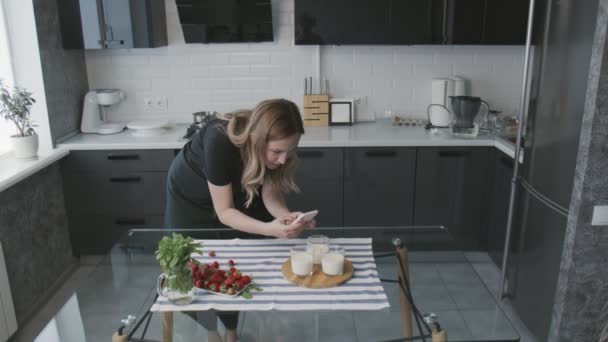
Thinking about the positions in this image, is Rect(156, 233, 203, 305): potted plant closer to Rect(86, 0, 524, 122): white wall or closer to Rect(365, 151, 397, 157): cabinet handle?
Rect(365, 151, 397, 157): cabinet handle

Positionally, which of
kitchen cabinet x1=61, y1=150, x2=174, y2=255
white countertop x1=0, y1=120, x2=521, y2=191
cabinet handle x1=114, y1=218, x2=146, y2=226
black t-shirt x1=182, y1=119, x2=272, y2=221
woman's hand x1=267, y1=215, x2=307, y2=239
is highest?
black t-shirt x1=182, y1=119, x2=272, y2=221

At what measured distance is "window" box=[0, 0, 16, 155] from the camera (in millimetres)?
3262

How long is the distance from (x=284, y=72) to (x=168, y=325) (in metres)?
2.80

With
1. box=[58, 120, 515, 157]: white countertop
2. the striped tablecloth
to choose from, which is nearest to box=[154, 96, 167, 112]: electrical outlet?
box=[58, 120, 515, 157]: white countertop

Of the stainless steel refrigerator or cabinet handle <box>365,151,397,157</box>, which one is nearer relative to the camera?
the stainless steel refrigerator

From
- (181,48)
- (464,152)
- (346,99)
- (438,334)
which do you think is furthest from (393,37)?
(438,334)

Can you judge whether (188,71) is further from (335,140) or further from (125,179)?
(335,140)

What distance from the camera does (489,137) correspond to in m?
3.62

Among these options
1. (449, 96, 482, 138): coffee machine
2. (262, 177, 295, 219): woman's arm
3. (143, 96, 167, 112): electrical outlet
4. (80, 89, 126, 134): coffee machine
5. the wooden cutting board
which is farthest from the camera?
(143, 96, 167, 112): electrical outlet

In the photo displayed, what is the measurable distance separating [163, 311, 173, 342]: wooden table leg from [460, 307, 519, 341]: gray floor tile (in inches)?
35.8

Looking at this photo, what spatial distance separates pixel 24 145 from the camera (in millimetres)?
3145

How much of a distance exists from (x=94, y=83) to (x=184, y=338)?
304 centimetres

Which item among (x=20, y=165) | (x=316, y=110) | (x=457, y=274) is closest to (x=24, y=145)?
(x=20, y=165)

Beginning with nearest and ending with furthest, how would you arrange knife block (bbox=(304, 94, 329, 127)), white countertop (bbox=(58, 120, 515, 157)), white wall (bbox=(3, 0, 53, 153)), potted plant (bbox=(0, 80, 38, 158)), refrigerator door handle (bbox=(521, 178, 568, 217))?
1. refrigerator door handle (bbox=(521, 178, 568, 217))
2. potted plant (bbox=(0, 80, 38, 158))
3. white wall (bbox=(3, 0, 53, 153))
4. white countertop (bbox=(58, 120, 515, 157))
5. knife block (bbox=(304, 94, 329, 127))
